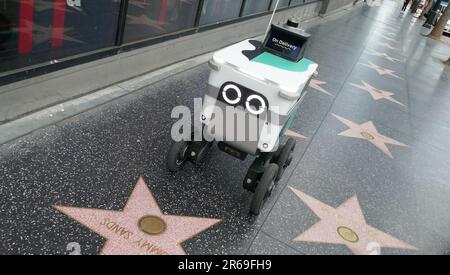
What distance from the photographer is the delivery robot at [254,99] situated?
2783 mm

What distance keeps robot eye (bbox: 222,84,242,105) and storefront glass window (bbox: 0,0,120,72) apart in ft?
5.84

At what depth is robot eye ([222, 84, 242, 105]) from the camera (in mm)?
2836

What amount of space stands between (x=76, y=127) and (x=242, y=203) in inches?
65.7

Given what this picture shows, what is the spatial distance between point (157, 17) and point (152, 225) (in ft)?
10.7

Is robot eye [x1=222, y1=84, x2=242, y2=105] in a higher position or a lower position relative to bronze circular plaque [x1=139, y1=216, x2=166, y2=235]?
higher

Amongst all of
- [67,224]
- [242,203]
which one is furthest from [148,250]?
[242,203]

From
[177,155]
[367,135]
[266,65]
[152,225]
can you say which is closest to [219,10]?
[367,135]

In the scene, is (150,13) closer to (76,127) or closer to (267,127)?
(76,127)

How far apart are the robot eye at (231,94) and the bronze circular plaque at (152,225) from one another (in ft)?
3.29

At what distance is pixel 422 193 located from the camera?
414 cm

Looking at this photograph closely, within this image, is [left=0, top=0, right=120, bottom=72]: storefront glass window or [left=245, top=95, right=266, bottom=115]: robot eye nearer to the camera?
[left=245, top=95, right=266, bottom=115]: robot eye

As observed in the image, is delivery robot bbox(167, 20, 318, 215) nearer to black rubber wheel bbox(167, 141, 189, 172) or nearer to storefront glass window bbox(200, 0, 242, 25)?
black rubber wheel bbox(167, 141, 189, 172)

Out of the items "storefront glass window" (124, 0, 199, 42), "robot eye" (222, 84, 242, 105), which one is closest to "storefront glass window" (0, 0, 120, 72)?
"storefront glass window" (124, 0, 199, 42)

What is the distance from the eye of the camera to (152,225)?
2.73 metres
